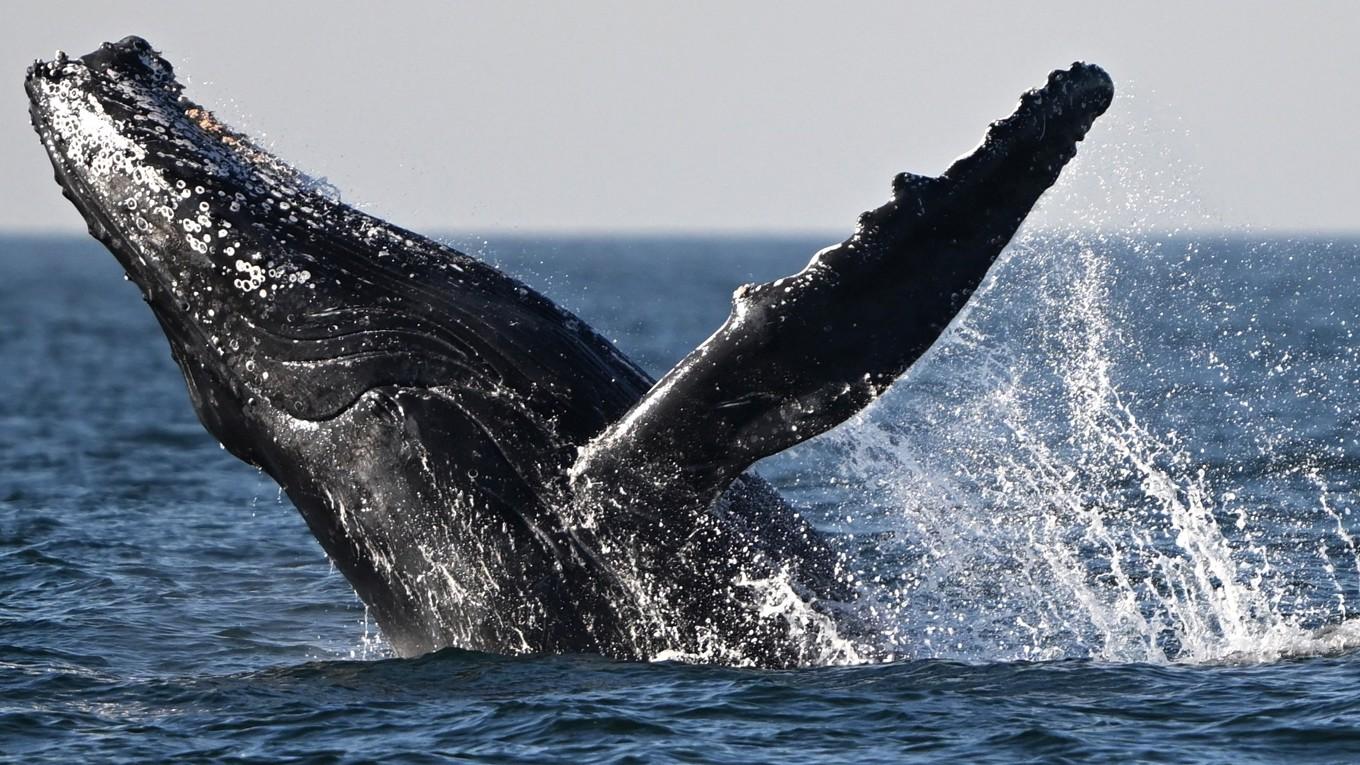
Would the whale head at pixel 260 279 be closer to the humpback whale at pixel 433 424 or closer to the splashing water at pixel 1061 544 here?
the humpback whale at pixel 433 424

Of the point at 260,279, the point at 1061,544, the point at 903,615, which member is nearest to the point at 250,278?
the point at 260,279

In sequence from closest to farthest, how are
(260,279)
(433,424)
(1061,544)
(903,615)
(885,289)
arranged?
(885,289)
(433,424)
(260,279)
(903,615)
(1061,544)

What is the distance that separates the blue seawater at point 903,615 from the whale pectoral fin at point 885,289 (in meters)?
0.94

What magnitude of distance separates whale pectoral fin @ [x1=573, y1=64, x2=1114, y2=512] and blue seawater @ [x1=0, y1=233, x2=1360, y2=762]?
3.09 feet

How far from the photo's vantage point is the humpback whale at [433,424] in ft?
34.2

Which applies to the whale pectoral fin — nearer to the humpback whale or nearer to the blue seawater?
the humpback whale

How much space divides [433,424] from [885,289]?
9.59 ft

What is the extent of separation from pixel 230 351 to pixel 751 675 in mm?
3576

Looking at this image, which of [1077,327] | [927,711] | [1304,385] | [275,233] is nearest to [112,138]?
[275,233]

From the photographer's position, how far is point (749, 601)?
10.6 metres

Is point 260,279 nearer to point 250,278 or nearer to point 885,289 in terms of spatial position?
point 250,278

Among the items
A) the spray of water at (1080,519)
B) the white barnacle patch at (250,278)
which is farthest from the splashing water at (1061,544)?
the white barnacle patch at (250,278)

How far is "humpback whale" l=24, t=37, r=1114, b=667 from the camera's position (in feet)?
34.2

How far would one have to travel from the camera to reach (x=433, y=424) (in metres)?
10.6
